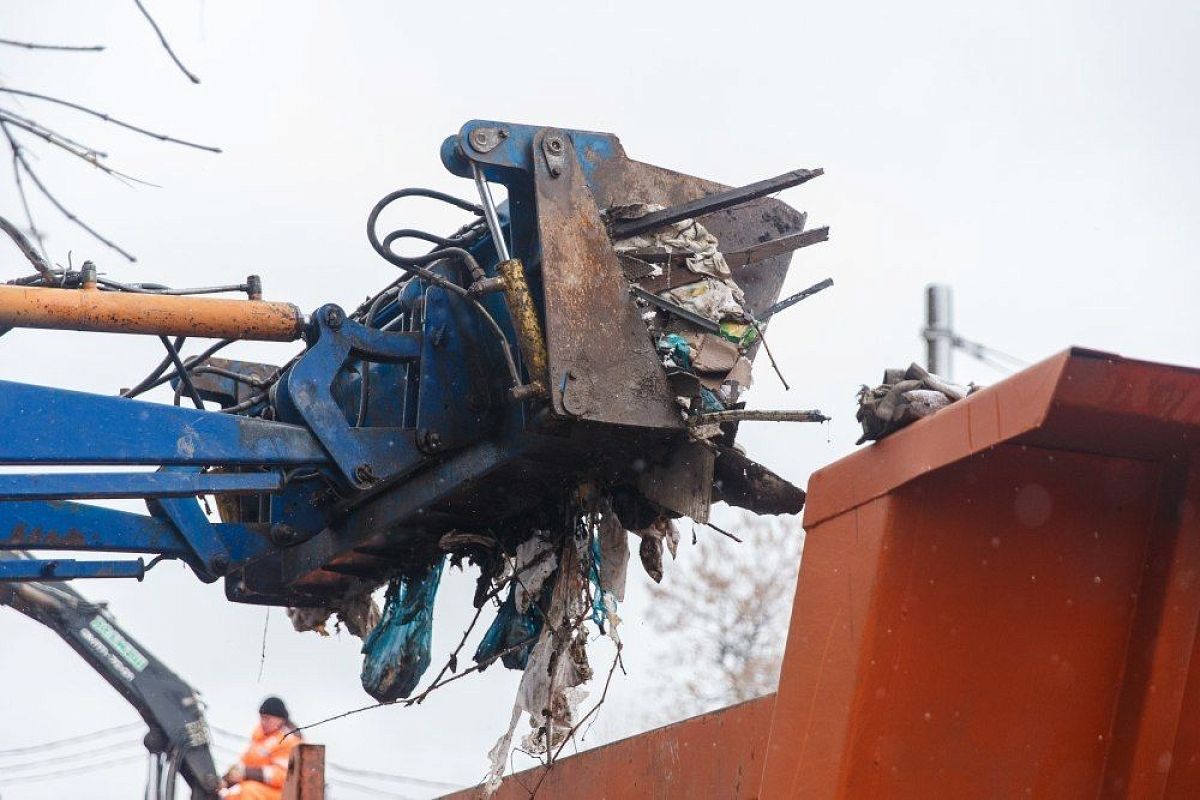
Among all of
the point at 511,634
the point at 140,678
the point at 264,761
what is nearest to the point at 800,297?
the point at 511,634

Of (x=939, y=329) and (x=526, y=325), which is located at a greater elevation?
(x=939, y=329)

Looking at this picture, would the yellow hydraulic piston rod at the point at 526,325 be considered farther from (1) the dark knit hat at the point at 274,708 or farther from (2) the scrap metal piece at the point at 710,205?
(1) the dark knit hat at the point at 274,708

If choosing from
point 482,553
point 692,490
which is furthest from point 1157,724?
point 482,553

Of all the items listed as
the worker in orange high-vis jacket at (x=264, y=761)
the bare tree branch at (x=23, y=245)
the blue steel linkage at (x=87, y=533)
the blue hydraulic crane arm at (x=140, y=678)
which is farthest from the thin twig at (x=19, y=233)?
the blue hydraulic crane arm at (x=140, y=678)

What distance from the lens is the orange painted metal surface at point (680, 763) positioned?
9.41 ft

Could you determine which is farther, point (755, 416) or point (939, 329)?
point (939, 329)

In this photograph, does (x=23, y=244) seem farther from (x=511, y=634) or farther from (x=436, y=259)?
(x=511, y=634)

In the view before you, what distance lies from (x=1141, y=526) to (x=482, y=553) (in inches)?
118

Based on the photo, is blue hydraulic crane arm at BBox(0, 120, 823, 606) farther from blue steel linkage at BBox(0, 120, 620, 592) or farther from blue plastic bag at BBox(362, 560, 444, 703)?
blue plastic bag at BBox(362, 560, 444, 703)

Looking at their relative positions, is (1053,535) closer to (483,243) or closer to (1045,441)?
(1045,441)

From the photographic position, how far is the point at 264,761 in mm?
7359

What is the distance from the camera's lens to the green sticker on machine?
31.3 feet

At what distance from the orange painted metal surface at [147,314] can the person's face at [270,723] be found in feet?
12.2

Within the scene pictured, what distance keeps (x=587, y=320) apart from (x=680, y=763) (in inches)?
53.3
